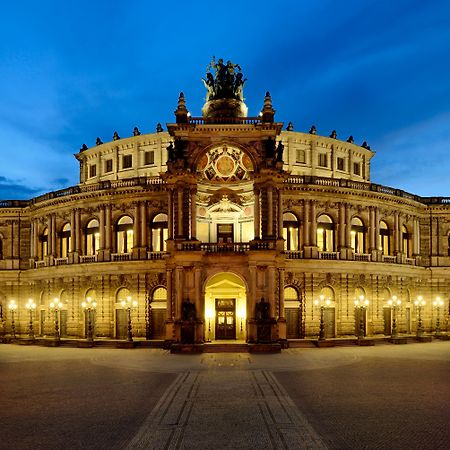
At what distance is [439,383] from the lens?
25.9 meters

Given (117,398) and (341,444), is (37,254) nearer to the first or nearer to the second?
(117,398)

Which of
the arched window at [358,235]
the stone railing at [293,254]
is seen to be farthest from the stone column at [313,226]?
the arched window at [358,235]

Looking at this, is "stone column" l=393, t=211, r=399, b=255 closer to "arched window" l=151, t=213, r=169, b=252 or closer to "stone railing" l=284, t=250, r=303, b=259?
"stone railing" l=284, t=250, r=303, b=259

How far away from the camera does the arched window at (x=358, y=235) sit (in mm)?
52812

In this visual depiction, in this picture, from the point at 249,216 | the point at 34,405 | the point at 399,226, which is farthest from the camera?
the point at 399,226

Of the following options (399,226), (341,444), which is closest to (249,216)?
(399,226)

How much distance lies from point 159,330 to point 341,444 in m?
35.3

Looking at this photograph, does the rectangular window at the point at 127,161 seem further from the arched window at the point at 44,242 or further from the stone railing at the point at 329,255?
the stone railing at the point at 329,255

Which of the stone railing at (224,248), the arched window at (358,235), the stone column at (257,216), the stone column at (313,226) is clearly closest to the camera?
the stone railing at (224,248)

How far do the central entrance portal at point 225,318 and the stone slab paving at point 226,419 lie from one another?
19.2 m

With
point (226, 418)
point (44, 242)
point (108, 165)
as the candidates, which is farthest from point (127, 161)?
point (226, 418)

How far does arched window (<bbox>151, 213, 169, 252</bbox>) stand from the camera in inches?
1999

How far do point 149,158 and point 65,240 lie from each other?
1329 centimetres

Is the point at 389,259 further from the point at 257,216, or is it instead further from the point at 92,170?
the point at 92,170
